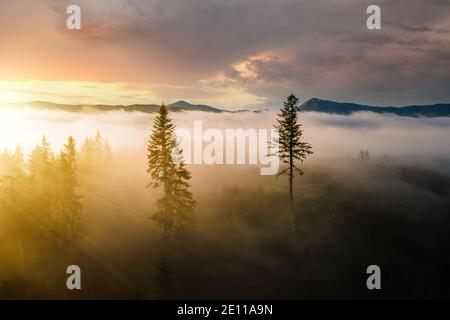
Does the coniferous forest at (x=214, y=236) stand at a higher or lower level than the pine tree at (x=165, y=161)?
lower

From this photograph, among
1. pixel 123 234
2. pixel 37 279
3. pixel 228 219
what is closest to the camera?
pixel 37 279

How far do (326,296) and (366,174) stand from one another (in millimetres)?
42699

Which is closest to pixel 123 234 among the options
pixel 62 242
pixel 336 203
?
pixel 62 242

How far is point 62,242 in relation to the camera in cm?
3594

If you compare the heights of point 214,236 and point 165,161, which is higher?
point 165,161

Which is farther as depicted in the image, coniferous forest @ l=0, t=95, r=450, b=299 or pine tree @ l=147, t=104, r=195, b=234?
pine tree @ l=147, t=104, r=195, b=234

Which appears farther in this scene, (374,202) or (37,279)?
(374,202)

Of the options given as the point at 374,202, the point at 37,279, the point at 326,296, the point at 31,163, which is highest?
the point at 31,163

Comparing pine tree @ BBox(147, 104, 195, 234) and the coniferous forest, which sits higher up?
pine tree @ BBox(147, 104, 195, 234)

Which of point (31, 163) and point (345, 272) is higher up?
point (31, 163)

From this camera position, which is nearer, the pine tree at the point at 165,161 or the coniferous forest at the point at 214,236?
the coniferous forest at the point at 214,236

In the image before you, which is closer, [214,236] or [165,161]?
[165,161]

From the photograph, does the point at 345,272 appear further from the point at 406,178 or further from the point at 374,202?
the point at 406,178

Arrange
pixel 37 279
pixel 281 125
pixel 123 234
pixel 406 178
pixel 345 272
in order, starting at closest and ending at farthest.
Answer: pixel 37 279
pixel 345 272
pixel 281 125
pixel 123 234
pixel 406 178
